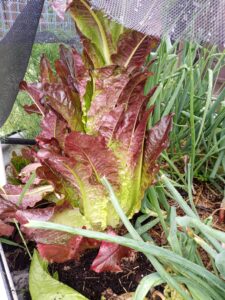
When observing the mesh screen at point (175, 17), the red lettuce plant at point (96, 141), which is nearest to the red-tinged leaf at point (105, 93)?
the red lettuce plant at point (96, 141)

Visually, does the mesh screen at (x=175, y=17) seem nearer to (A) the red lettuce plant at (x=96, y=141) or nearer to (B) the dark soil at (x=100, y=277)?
(A) the red lettuce plant at (x=96, y=141)

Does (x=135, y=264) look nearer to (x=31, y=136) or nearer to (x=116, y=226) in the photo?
(x=116, y=226)

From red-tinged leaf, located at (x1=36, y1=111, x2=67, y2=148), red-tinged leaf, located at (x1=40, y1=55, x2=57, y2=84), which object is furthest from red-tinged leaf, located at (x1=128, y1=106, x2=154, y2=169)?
red-tinged leaf, located at (x1=40, y1=55, x2=57, y2=84)

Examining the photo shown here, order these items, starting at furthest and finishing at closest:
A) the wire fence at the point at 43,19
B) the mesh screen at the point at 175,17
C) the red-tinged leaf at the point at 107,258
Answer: the wire fence at the point at 43,19 → the red-tinged leaf at the point at 107,258 → the mesh screen at the point at 175,17

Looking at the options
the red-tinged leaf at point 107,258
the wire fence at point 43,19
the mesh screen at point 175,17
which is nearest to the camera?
the mesh screen at point 175,17

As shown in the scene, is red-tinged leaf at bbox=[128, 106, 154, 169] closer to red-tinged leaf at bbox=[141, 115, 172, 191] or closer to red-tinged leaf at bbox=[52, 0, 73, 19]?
red-tinged leaf at bbox=[141, 115, 172, 191]

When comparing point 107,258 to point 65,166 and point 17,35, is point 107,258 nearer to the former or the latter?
point 65,166

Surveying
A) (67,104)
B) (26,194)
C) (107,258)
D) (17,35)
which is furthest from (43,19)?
(107,258)
